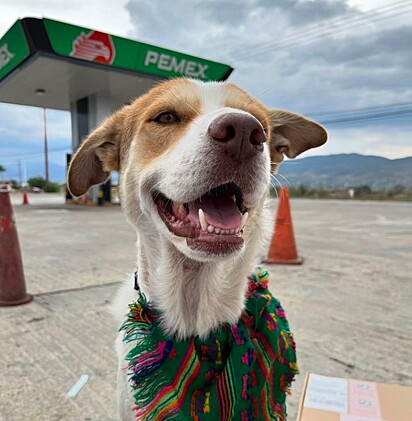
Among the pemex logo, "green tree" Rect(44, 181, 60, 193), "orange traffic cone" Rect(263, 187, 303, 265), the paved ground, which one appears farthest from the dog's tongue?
"green tree" Rect(44, 181, 60, 193)

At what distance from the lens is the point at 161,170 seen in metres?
1.60

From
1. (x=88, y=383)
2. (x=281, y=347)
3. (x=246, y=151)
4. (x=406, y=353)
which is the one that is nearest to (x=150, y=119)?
(x=246, y=151)

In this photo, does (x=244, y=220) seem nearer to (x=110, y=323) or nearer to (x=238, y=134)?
(x=238, y=134)

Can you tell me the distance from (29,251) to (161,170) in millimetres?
5592

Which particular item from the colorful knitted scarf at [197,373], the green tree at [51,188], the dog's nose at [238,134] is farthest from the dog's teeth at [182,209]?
the green tree at [51,188]

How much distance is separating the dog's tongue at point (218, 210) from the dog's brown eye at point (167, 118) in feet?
1.27

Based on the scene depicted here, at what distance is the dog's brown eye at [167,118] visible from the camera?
1713 mm

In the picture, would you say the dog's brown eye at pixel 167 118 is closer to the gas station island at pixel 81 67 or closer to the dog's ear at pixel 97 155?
the dog's ear at pixel 97 155

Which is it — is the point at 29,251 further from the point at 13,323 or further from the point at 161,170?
the point at 161,170

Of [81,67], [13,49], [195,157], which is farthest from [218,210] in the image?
[13,49]

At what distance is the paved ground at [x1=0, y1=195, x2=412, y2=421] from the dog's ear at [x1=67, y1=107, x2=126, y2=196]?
3.71 feet

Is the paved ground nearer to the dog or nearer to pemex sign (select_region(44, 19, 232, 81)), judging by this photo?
the dog

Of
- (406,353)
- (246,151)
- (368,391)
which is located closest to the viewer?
(246,151)

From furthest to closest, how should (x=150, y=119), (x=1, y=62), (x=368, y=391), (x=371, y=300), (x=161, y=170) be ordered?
(x=1, y=62)
(x=371, y=300)
(x=368, y=391)
(x=150, y=119)
(x=161, y=170)
